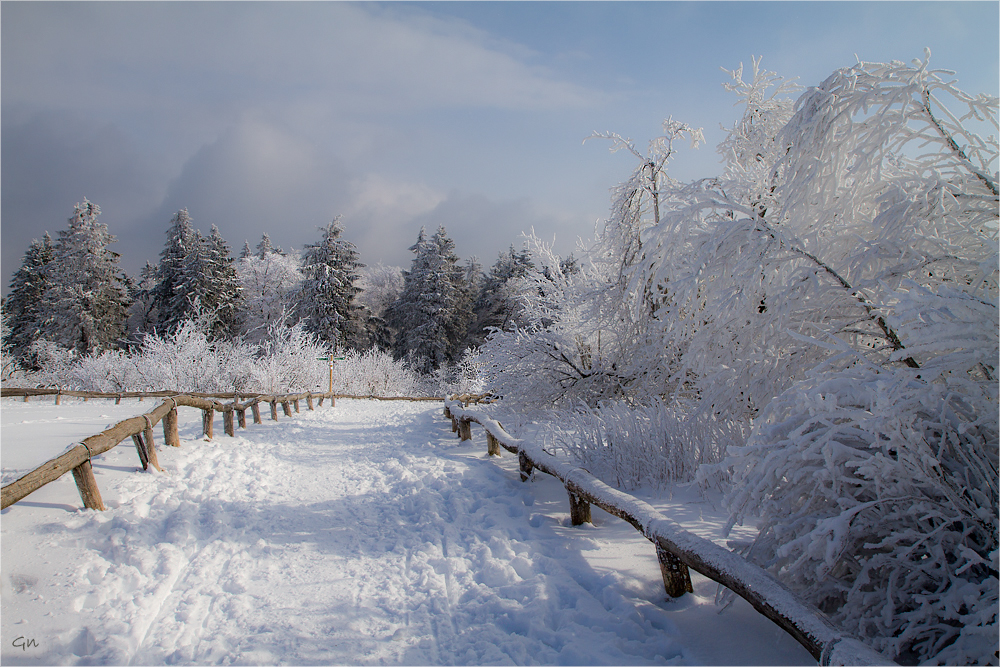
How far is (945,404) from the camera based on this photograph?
1.97m

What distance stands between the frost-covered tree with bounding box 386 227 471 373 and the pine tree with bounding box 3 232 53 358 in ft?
77.2

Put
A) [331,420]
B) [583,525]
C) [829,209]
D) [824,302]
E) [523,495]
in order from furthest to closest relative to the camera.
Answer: [331,420] → [523,495] → [583,525] → [829,209] → [824,302]

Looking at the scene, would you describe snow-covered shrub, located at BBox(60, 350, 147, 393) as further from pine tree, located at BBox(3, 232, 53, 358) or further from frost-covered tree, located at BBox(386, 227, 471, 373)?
frost-covered tree, located at BBox(386, 227, 471, 373)

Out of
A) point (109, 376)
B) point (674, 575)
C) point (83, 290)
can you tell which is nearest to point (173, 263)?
point (83, 290)

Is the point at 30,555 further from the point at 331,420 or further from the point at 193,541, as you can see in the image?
the point at 331,420

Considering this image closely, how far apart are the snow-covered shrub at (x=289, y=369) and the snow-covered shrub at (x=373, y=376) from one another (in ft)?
6.31

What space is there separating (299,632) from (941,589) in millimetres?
3115

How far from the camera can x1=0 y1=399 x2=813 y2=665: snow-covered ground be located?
2.36 metres

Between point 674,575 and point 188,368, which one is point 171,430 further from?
point 188,368

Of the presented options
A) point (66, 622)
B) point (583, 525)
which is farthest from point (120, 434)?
point (583, 525)

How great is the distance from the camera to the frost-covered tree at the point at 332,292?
104 feet

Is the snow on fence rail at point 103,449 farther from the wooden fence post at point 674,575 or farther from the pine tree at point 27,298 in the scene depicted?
the pine tree at point 27,298

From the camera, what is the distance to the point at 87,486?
151 inches

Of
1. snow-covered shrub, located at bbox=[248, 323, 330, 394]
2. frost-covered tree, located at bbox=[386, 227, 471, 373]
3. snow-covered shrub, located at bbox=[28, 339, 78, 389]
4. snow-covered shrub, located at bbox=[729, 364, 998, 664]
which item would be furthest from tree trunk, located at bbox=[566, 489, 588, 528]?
frost-covered tree, located at bbox=[386, 227, 471, 373]
